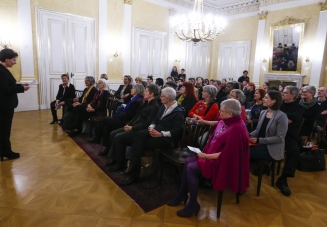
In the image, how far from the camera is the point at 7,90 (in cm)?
314

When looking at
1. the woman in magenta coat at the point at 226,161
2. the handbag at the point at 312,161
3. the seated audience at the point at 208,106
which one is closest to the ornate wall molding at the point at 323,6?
the handbag at the point at 312,161

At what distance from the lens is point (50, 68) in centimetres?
742

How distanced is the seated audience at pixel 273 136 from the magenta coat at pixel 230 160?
59 cm

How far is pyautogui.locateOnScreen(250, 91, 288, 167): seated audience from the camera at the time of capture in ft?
8.77

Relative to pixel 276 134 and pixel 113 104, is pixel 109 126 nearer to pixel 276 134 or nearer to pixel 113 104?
pixel 113 104

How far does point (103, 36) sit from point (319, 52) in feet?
26.2

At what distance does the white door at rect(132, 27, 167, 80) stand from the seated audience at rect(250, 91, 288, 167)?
7.22 metres

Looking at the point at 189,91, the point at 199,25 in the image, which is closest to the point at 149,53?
the point at 199,25

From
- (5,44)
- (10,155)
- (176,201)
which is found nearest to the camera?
(176,201)

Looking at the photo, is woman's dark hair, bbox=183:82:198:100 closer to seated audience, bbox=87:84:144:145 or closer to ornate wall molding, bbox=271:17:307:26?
seated audience, bbox=87:84:144:145

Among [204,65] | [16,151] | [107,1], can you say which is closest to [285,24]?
[204,65]

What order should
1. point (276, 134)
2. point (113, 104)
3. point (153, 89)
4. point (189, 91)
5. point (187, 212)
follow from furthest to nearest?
point (113, 104) → point (189, 91) → point (153, 89) → point (276, 134) → point (187, 212)

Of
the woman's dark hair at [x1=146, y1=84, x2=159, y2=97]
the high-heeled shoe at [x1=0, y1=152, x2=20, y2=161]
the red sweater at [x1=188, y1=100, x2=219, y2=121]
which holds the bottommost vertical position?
the high-heeled shoe at [x1=0, y1=152, x2=20, y2=161]

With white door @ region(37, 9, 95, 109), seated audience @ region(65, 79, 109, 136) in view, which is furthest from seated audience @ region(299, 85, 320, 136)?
white door @ region(37, 9, 95, 109)
